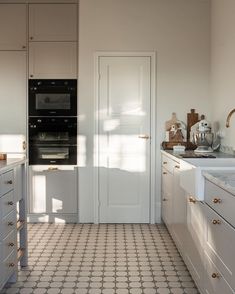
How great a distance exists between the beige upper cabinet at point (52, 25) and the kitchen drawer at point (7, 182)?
8.04 ft

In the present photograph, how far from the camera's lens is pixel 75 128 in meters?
4.79

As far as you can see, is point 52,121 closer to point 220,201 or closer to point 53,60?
point 53,60

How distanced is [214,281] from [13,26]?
380 centimetres

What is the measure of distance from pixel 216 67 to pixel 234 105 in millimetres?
822

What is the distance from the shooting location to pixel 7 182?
2693 millimetres

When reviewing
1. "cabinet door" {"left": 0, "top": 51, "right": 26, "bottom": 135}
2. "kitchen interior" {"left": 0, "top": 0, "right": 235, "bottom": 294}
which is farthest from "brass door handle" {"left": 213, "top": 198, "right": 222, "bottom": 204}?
"cabinet door" {"left": 0, "top": 51, "right": 26, "bottom": 135}

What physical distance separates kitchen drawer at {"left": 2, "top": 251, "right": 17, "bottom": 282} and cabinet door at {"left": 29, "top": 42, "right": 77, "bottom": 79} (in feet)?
8.20

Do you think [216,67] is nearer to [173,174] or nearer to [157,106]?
[157,106]

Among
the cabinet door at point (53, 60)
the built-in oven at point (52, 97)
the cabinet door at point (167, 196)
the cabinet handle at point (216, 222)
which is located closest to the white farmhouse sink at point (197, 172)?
the cabinet handle at point (216, 222)

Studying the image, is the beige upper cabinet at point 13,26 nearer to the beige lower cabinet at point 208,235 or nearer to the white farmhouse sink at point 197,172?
the beige lower cabinet at point 208,235

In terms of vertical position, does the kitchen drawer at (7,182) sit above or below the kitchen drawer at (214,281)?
above

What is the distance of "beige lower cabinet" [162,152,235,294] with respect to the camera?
6.26ft

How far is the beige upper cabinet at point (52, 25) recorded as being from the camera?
476 cm

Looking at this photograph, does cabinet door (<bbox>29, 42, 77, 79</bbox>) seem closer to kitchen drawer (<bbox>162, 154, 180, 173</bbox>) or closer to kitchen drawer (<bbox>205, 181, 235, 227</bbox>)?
kitchen drawer (<bbox>162, 154, 180, 173</bbox>)
